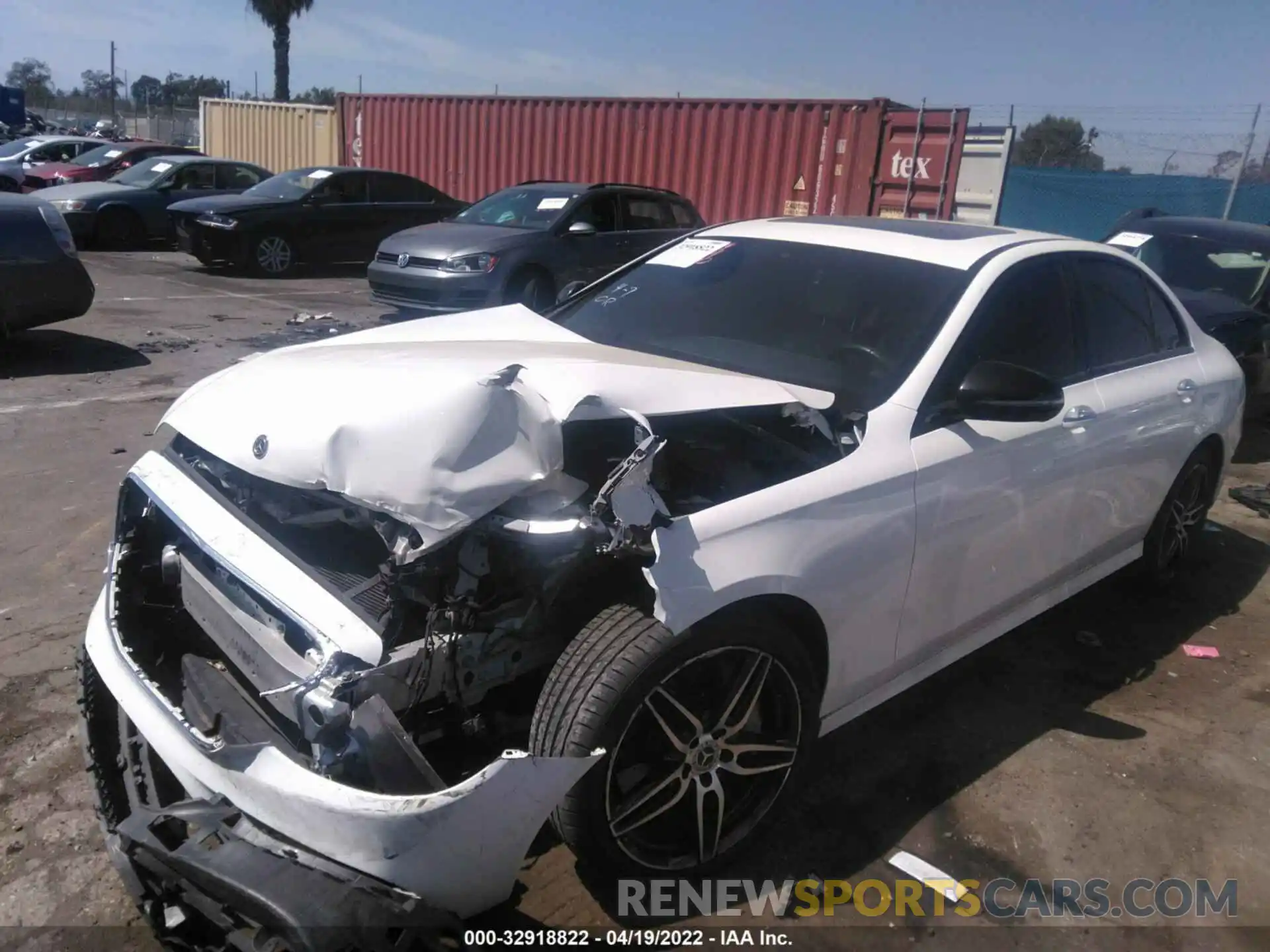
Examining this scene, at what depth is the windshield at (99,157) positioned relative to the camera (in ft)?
54.0

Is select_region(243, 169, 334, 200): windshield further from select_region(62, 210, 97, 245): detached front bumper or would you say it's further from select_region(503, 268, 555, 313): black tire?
select_region(503, 268, 555, 313): black tire

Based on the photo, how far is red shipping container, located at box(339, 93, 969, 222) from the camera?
12.8m

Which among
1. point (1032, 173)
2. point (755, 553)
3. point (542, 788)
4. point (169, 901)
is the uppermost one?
point (1032, 173)

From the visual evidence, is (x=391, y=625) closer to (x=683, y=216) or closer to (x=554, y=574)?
(x=554, y=574)

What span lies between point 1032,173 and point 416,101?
1141cm

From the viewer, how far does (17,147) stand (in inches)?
736

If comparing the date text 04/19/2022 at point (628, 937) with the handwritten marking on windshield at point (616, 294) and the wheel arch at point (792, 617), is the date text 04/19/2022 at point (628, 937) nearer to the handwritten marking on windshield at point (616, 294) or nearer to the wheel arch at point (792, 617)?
the wheel arch at point (792, 617)

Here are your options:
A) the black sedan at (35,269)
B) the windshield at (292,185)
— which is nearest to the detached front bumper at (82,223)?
the windshield at (292,185)

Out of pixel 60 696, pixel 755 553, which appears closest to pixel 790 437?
pixel 755 553

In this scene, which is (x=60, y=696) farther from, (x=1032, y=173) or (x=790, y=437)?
(x=1032, y=173)

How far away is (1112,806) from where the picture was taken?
318cm

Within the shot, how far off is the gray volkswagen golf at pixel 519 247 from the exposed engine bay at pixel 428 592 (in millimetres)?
7050

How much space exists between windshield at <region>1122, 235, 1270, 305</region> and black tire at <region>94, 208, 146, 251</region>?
13.4 metres

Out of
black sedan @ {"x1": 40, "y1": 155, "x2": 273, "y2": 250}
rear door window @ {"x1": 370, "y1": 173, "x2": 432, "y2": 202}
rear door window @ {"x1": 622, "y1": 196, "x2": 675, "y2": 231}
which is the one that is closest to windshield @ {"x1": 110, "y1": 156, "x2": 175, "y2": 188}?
black sedan @ {"x1": 40, "y1": 155, "x2": 273, "y2": 250}
